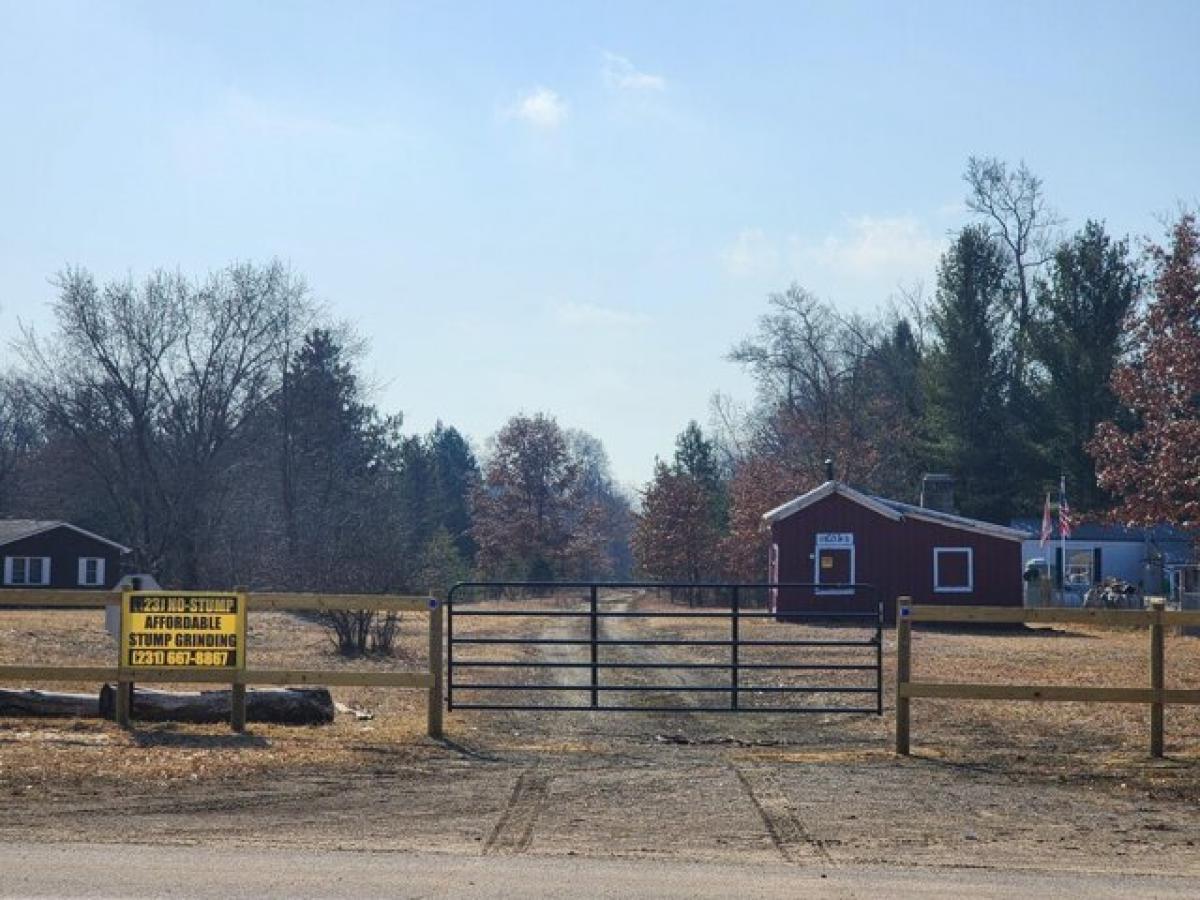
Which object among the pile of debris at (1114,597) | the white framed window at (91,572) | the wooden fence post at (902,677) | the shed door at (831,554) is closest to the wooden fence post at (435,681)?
the wooden fence post at (902,677)

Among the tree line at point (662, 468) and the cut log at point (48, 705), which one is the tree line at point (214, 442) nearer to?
the tree line at point (662, 468)

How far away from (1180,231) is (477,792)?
76.3 feet

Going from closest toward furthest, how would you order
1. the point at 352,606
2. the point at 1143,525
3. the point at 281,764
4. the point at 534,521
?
the point at 281,764 → the point at 352,606 → the point at 1143,525 → the point at 534,521

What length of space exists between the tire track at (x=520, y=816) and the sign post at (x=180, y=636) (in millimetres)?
3545

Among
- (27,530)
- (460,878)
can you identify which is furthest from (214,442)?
(460,878)

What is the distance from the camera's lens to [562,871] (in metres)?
8.38

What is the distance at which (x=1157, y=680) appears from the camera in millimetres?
13570

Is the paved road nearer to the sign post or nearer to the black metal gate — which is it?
the black metal gate

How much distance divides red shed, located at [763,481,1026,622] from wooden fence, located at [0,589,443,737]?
25.3m

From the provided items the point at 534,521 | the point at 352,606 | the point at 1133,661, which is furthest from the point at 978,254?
the point at 352,606

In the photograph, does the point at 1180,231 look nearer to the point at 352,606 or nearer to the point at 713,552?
the point at 352,606

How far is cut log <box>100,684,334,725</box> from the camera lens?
47.5ft

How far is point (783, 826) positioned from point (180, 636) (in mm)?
6734

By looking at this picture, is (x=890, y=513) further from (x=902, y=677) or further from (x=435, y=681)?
(x=435, y=681)
